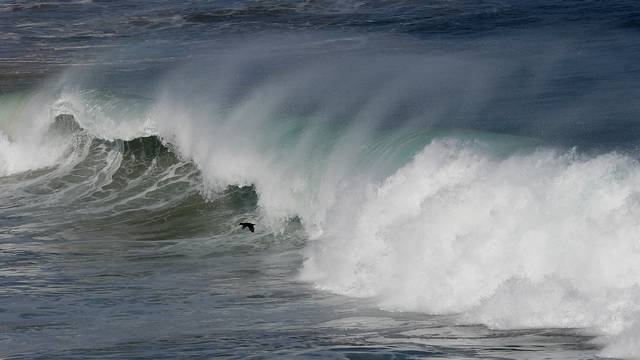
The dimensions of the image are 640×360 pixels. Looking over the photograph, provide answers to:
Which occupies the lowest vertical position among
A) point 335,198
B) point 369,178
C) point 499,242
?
point 499,242

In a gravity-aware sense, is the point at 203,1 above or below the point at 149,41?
above

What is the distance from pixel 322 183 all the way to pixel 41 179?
8379 mm

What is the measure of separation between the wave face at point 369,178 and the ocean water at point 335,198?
37 millimetres

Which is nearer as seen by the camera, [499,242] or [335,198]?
[499,242]

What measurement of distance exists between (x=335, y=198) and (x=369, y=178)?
50 cm

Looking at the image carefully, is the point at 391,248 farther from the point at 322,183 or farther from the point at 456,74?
the point at 456,74

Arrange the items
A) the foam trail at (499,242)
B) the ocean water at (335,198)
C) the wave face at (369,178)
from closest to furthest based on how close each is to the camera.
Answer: the foam trail at (499,242), the ocean water at (335,198), the wave face at (369,178)

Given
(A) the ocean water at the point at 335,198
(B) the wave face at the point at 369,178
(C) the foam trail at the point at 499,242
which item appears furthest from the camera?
(B) the wave face at the point at 369,178

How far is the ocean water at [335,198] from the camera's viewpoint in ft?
42.6

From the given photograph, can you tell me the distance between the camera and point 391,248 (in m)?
15.6

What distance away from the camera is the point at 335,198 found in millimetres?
18828

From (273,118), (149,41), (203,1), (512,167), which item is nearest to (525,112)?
(273,118)

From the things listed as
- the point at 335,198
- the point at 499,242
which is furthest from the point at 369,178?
the point at 499,242

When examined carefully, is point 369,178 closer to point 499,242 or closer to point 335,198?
point 335,198
